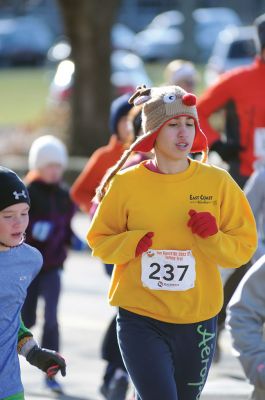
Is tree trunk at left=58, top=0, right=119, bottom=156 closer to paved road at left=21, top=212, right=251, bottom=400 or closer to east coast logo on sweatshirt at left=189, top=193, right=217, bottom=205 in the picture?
paved road at left=21, top=212, right=251, bottom=400

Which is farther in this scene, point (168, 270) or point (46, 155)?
point (46, 155)

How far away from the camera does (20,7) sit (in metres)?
69.3

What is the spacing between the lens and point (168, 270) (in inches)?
224

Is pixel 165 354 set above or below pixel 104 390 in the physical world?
above

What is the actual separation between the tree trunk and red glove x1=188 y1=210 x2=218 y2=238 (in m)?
15.8

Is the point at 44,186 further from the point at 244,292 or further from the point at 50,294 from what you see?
the point at 244,292

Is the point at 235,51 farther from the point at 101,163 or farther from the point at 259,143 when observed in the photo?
the point at 101,163

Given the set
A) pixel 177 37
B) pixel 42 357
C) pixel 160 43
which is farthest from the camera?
pixel 177 37

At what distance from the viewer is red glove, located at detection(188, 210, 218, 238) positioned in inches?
218

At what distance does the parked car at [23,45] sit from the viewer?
185ft

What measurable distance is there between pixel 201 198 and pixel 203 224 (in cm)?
19

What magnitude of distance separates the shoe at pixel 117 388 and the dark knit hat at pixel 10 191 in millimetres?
2531

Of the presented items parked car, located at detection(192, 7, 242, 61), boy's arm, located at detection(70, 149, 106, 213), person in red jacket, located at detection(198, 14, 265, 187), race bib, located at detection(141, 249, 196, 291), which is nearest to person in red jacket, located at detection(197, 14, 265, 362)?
person in red jacket, located at detection(198, 14, 265, 187)

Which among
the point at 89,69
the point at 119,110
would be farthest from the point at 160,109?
the point at 89,69
